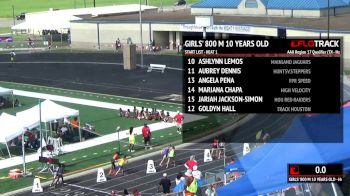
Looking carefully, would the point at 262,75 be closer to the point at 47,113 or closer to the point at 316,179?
the point at 316,179

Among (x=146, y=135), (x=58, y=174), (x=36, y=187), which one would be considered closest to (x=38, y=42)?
(x=146, y=135)

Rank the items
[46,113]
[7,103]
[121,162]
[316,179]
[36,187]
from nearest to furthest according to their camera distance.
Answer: [316,179]
[36,187]
[121,162]
[46,113]
[7,103]

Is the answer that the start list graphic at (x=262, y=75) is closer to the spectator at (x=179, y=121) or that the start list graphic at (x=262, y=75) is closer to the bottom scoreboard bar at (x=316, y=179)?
the bottom scoreboard bar at (x=316, y=179)

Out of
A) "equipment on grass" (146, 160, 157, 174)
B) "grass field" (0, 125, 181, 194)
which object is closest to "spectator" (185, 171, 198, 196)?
"equipment on grass" (146, 160, 157, 174)

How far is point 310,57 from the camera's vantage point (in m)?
17.2

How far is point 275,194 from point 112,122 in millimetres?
23702

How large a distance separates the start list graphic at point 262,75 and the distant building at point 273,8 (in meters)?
50.3

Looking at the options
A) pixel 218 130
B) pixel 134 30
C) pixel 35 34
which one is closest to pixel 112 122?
pixel 218 130

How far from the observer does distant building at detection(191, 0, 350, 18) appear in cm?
6694

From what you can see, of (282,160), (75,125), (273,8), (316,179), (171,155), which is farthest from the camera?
(273,8)

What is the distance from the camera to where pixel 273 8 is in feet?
230

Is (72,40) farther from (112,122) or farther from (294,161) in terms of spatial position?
(294,161)
